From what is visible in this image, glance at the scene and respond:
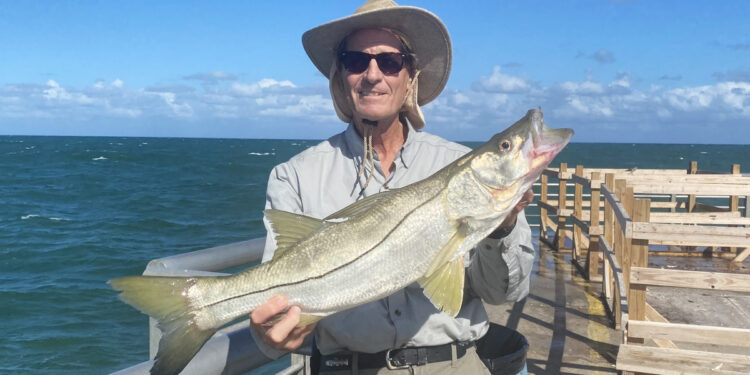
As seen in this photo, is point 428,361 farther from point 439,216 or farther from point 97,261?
point 97,261

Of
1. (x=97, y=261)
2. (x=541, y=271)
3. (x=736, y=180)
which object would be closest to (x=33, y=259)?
(x=97, y=261)

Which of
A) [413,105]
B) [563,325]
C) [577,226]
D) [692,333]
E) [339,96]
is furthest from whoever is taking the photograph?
[577,226]

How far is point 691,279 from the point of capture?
5.02m

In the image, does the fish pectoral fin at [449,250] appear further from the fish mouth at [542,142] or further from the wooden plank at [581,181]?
the wooden plank at [581,181]

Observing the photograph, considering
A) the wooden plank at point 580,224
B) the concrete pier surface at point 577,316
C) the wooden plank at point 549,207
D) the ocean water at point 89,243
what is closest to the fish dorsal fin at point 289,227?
the concrete pier surface at point 577,316

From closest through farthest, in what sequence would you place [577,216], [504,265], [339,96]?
1. [504,265]
2. [339,96]
3. [577,216]

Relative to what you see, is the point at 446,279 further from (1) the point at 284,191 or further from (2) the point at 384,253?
(1) the point at 284,191

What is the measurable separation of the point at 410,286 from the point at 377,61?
1.20 metres

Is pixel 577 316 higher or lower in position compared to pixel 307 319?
lower

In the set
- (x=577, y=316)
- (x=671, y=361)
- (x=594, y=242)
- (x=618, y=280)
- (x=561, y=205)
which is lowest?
(x=577, y=316)

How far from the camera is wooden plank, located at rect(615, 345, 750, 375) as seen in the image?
4.79 m

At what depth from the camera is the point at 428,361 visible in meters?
2.88

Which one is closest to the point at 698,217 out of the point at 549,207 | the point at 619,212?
the point at 549,207

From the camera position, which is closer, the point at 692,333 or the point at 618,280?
the point at 692,333
